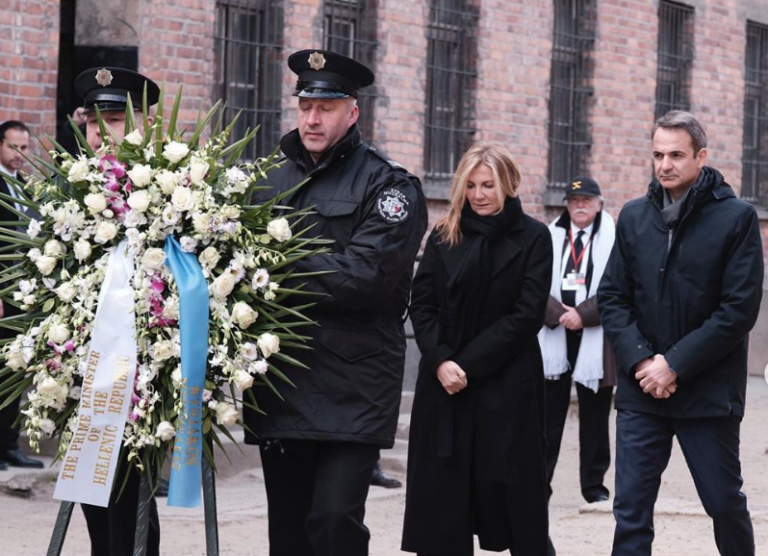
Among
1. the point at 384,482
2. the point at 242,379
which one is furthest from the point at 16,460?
the point at 242,379

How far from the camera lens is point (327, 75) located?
5.07 meters

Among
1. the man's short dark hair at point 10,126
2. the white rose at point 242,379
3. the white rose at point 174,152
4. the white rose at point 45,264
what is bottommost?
the white rose at point 242,379

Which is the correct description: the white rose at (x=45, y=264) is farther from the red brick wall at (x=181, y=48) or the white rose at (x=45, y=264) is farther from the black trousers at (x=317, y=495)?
the red brick wall at (x=181, y=48)

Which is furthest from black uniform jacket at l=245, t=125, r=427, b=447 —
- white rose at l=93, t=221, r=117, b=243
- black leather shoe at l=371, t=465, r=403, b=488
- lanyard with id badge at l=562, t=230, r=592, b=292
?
black leather shoe at l=371, t=465, r=403, b=488

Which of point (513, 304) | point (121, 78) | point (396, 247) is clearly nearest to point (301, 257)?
point (396, 247)

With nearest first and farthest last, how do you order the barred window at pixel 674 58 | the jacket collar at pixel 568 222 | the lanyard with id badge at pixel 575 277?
the lanyard with id badge at pixel 575 277 → the jacket collar at pixel 568 222 → the barred window at pixel 674 58

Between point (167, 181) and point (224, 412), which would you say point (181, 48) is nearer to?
point (167, 181)

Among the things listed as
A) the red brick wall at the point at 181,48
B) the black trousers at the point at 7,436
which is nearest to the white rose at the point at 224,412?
the black trousers at the point at 7,436

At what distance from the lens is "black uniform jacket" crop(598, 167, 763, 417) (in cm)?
564

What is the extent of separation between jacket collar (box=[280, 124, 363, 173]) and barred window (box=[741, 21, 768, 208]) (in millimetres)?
12984

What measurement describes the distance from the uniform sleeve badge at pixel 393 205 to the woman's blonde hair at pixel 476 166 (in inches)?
48.8

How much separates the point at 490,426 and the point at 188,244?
1.92 m

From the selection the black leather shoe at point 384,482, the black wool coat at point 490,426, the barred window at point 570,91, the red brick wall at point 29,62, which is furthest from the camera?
the barred window at point 570,91

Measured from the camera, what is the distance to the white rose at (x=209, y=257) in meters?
4.59
